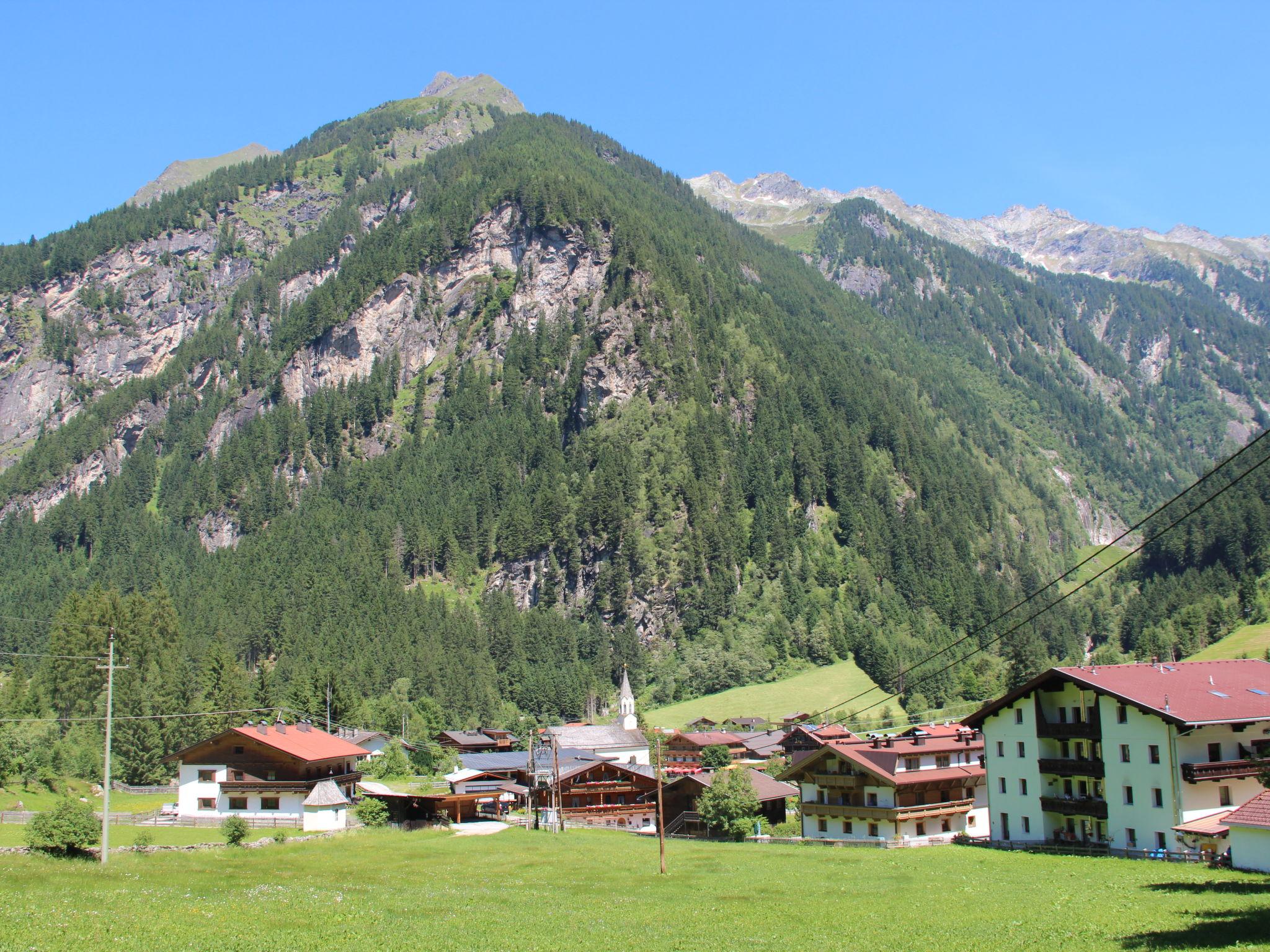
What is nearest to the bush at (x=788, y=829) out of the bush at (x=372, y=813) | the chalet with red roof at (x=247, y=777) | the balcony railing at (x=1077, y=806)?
the balcony railing at (x=1077, y=806)

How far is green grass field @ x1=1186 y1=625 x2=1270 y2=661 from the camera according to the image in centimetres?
13750

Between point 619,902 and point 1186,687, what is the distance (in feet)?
120

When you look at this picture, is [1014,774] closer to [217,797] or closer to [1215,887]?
[1215,887]

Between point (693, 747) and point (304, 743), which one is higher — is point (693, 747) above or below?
below

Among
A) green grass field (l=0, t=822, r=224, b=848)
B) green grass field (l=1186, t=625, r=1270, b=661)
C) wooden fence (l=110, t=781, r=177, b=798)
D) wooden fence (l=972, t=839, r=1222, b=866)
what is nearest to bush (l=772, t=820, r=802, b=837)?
wooden fence (l=972, t=839, r=1222, b=866)

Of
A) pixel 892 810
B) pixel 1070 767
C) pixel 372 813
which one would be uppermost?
pixel 1070 767

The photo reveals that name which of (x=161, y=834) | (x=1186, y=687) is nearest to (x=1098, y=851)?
(x=1186, y=687)

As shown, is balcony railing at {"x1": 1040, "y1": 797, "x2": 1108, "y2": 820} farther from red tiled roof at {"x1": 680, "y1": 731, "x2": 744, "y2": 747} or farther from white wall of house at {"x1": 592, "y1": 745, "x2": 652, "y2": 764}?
white wall of house at {"x1": 592, "y1": 745, "x2": 652, "y2": 764}

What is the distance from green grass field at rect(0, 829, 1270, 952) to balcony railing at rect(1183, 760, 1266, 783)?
6.21 m

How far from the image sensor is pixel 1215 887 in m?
38.6

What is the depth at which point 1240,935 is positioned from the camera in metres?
27.5

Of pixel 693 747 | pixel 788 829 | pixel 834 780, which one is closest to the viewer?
pixel 834 780

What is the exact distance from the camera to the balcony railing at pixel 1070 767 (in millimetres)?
59531

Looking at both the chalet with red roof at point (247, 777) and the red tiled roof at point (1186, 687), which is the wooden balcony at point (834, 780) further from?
the chalet with red roof at point (247, 777)
